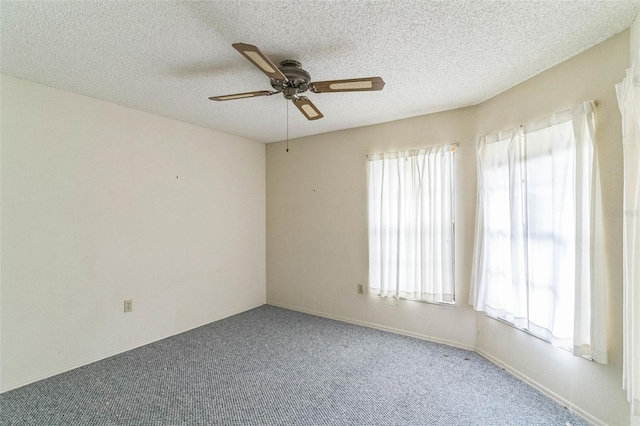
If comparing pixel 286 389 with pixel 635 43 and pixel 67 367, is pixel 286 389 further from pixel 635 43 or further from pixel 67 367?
pixel 635 43

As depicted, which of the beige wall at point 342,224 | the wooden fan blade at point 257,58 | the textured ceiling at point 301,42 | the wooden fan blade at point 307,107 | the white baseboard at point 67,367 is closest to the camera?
the wooden fan blade at point 257,58

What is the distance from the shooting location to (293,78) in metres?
2.09

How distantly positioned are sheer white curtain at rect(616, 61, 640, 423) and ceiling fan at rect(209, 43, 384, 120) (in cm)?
138

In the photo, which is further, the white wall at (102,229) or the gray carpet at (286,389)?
the white wall at (102,229)

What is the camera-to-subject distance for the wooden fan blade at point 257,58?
1.45 meters

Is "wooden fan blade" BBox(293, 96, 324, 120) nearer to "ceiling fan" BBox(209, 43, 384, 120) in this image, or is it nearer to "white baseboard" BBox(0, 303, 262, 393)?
"ceiling fan" BBox(209, 43, 384, 120)

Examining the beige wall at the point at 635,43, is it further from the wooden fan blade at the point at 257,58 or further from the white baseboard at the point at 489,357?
the white baseboard at the point at 489,357

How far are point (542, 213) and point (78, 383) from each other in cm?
407

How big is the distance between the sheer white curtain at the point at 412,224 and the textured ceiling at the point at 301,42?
30.6 inches

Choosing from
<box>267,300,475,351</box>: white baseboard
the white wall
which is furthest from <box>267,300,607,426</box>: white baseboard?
the white wall

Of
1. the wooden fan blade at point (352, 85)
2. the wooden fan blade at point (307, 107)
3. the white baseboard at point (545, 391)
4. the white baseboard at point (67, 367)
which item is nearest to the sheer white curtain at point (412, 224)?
the white baseboard at point (545, 391)

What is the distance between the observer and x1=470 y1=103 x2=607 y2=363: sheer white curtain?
190cm

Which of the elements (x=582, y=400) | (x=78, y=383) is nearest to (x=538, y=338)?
(x=582, y=400)

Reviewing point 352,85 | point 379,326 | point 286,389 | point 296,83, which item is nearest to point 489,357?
point 379,326
